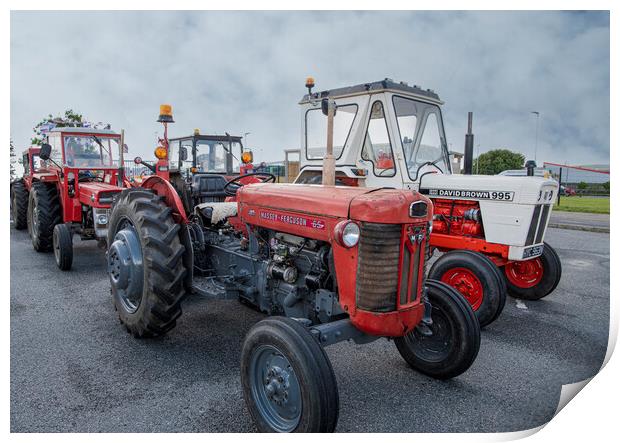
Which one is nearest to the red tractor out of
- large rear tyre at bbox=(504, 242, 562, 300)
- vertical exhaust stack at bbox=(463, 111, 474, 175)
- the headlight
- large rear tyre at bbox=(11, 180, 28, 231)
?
large rear tyre at bbox=(11, 180, 28, 231)

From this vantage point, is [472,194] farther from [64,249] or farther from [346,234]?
[64,249]

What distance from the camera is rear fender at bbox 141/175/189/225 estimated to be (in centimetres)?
339

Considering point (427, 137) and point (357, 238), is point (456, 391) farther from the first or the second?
point (427, 137)

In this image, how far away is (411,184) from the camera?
15.3 feet

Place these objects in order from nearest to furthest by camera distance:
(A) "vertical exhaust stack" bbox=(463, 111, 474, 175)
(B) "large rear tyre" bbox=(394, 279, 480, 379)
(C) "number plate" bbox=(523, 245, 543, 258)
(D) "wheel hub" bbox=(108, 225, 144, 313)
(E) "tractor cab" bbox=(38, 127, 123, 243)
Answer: (B) "large rear tyre" bbox=(394, 279, 480, 379) → (D) "wheel hub" bbox=(108, 225, 144, 313) → (A) "vertical exhaust stack" bbox=(463, 111, 474, 175) → (C) "number plate" bbox=(523, 245, 543, 258) → (E) "tractor cab" bbox=(38, 127, 123, 243)

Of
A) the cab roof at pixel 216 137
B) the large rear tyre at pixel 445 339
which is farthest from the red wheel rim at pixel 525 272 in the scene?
the cab roof at pixel 216 137

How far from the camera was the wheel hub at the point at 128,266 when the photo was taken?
3291mm

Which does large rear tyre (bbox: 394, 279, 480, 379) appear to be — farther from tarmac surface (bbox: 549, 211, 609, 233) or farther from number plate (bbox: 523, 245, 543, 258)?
tarmac surface (bbox: 549, 211, 609, 233)

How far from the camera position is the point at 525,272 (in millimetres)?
4832

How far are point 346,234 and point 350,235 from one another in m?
0.02

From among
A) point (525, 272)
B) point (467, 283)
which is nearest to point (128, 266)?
point (467, 283)

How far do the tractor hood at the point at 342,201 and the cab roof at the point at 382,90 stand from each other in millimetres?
2246

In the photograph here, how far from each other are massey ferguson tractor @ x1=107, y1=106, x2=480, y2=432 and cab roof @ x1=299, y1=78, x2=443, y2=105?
2.11 m

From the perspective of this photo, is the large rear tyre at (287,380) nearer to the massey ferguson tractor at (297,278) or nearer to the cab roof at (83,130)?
the massey ferguson tractor at (297,278)
